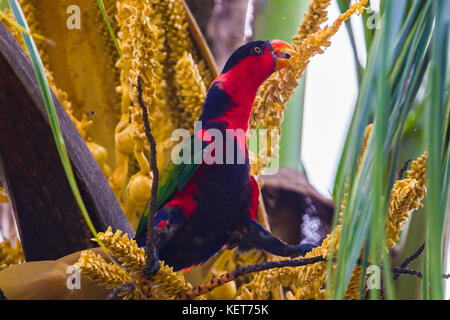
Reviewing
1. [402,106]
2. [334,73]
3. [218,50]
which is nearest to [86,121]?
[218,50]

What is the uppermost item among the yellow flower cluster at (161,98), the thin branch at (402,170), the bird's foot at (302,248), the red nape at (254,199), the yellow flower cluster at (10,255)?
the yellow flower cluster at (161,98)

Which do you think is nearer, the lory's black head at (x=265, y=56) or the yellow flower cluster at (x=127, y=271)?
the yellow flower cluster at (x=127, y=271)

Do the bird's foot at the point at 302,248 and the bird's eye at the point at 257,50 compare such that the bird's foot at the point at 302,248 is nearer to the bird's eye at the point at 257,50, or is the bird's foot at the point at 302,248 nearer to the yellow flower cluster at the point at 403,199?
the yellow flower cluster at the point at 403,199

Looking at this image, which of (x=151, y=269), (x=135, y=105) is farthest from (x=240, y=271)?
(x=135, y=105)

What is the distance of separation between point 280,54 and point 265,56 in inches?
0.6

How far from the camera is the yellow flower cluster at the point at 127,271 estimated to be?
0.37 meters

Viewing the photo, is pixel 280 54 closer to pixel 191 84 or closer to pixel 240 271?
pixel 191 84

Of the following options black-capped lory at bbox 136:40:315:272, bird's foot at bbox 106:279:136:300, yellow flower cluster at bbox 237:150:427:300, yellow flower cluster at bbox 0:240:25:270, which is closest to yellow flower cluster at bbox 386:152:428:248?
yellow flower cluster at bbox 237:150:427:300

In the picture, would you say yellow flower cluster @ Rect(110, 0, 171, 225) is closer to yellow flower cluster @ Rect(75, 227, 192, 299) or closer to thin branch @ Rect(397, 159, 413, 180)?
yellow flower cluster @ Rect(75, 227, 192, 299)

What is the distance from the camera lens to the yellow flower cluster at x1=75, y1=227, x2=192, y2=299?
368 millimetres

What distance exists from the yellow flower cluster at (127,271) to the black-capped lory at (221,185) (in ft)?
0.25

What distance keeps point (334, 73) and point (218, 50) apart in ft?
0.51

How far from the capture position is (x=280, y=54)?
510mm

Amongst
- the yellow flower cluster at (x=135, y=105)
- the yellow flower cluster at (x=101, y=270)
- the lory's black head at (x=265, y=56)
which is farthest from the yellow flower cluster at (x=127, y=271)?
the lory's black head at (x=265, y=56)
